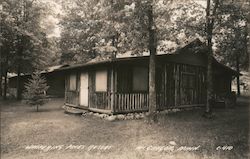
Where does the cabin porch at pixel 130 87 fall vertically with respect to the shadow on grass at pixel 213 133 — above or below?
above

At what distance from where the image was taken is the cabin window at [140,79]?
16.2 m

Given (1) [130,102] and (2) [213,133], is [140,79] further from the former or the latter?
(2) [213,133]

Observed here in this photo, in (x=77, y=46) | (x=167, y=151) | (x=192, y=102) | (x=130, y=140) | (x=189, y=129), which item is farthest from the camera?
(x=77, y=46)

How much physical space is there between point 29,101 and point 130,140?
421 inches

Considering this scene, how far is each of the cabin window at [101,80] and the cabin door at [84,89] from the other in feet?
4.29

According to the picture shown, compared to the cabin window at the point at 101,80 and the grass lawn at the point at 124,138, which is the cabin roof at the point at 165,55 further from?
the grass lawn at the point at 124,138

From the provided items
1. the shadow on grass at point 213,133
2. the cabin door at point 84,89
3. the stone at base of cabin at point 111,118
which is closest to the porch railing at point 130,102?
the stone at base of cabin at point 111,118

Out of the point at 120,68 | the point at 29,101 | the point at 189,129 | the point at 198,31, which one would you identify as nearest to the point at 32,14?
the point at 29,101

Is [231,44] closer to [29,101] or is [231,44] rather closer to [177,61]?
[177,61]

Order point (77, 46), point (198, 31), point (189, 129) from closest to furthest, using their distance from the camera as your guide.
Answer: point (189, 129)
point (198, 31)
point (77, 46)

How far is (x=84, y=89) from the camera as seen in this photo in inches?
709

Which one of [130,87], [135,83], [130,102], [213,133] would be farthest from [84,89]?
[213,133]

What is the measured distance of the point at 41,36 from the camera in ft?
97.6

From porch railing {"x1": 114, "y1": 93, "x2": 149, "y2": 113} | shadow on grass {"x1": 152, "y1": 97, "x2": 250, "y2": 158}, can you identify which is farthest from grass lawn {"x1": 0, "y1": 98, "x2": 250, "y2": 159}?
porch railing {"x1": 114, "y1": 93, "x2": 149, "y2": 113}
